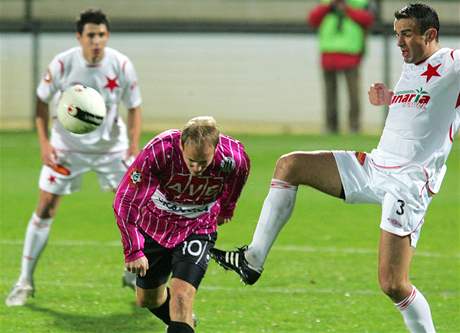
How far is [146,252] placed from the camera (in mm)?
8102

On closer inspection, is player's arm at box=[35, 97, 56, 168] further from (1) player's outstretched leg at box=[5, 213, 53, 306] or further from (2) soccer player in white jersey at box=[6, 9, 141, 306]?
(1) player's outstretched leg at box=[5, 213, 53, 306]

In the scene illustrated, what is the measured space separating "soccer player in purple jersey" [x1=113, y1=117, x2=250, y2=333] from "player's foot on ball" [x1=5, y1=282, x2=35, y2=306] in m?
1.87

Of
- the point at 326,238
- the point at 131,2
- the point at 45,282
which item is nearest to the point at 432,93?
the point at 45,282

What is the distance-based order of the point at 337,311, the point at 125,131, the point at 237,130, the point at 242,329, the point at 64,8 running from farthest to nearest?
the point at 64,8 → the point at 237,130 → the point at 125,131 → the point at 337,311 → the point at 242,329

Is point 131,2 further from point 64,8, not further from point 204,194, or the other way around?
point 204,194

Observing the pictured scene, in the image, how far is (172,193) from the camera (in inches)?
314

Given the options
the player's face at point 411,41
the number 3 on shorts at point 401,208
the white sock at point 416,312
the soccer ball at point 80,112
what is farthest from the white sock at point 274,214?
the soccer ball at point 80,112

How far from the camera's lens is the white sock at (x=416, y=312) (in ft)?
25.6

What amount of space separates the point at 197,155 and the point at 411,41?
1.52m

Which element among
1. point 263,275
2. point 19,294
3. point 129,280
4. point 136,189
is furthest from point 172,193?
point 263,275

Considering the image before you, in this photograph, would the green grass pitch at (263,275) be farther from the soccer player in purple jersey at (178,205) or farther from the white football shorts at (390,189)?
the white football shorts at (390,189)

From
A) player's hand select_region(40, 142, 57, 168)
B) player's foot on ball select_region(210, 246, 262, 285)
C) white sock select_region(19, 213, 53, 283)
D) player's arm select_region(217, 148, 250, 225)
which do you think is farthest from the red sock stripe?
Result: player's hand select_region(40, 142, 57, 168)

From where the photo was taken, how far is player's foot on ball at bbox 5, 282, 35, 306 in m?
9.87

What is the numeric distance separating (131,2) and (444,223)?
11.9 metres
